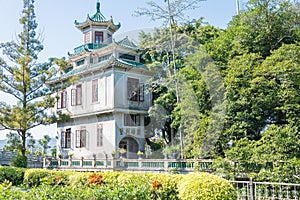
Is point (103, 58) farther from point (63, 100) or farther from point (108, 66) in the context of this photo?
point (63, 100)

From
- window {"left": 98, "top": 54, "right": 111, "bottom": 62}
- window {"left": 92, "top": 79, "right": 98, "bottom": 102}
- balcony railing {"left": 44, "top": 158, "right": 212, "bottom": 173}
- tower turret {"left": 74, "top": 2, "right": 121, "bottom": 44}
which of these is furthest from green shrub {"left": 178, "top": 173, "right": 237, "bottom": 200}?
tower turret {"left": 74, "top": 2, "right": 121, "bottom": 44}

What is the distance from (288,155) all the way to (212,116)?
10.7 feet

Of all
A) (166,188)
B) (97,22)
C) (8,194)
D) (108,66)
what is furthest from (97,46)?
(8,194)

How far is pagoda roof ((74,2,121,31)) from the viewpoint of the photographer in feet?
70.1

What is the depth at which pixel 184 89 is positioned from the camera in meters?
14.5

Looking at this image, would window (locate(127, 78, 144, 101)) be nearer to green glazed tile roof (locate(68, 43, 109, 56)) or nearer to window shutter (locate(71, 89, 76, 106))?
green glazed tile roof (locate(68, 43, 109, 56))

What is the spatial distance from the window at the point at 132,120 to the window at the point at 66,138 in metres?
4.98

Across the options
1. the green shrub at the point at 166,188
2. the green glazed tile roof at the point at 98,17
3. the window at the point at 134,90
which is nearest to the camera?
the green shrub at the point at 166,188

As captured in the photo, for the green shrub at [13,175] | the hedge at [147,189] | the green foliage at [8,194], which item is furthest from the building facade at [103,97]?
the green foliage at [8,194]

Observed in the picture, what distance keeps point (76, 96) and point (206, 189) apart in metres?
15.6

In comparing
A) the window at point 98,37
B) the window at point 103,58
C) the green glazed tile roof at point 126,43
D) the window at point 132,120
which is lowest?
the window at point 132,120

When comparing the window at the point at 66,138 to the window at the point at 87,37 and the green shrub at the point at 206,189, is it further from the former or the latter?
the green shrub at the point at 206,189

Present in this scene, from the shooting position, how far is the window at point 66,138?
832 inches

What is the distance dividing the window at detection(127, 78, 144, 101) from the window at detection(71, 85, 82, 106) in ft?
11.7
